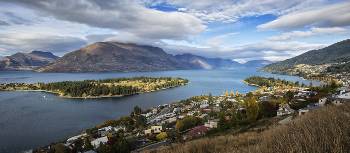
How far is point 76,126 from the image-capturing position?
4012cm

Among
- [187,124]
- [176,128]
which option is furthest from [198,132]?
[176,128]

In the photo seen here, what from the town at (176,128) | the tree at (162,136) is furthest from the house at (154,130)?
the tree at (162,136)

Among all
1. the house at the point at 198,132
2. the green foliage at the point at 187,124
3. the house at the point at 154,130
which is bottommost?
the house at the point at 154,130

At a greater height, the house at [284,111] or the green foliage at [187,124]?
the house at [284,111]

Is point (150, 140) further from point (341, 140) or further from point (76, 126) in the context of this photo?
point (341, 140)

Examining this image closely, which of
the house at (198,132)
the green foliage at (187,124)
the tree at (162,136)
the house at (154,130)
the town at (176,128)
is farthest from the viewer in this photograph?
the green foliage at (187,124)

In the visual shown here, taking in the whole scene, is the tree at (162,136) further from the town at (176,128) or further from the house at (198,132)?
the house at (198,132)

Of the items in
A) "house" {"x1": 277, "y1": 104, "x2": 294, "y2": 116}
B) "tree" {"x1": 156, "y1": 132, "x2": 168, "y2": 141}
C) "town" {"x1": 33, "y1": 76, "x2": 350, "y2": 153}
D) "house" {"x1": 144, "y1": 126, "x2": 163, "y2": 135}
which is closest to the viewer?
"town" {"x1": 33, "y1": 76, "x2": 350, "y2": 153}

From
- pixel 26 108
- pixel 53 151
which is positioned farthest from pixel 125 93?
pixel 53 151

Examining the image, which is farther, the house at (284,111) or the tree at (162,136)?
the house at (284,111)

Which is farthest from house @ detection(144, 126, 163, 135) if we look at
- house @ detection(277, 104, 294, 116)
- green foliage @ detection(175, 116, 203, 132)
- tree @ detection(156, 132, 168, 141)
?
house @ detection(277, 104, 294, 116)

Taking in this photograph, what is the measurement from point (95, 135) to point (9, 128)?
14630 mm

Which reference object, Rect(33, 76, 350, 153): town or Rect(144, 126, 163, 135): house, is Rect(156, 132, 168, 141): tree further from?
Rect(144, 126, 163, 135): house

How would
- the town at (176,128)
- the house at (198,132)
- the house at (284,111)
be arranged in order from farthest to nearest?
the house at (284,111), the town at (176,128), the house at (198,132)
